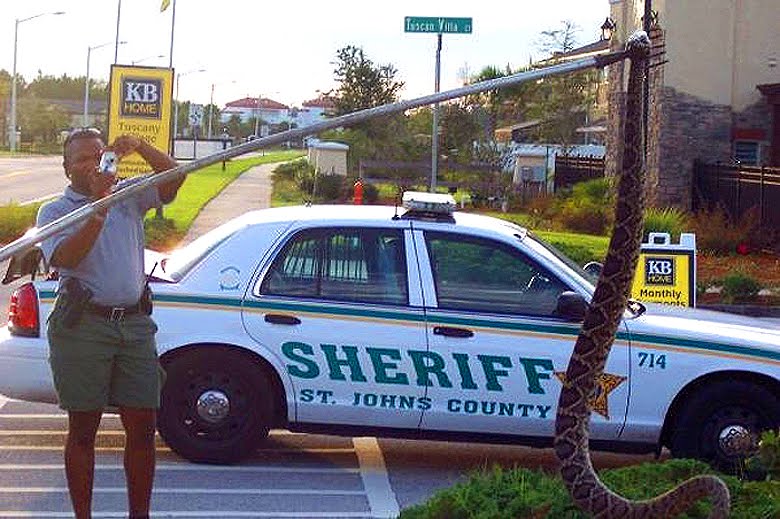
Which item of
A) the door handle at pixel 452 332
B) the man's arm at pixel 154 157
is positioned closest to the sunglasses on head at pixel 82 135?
the man's arm at pixel 154 157

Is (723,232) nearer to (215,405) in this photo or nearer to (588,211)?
(588,211)

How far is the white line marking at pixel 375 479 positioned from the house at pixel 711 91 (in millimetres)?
22501

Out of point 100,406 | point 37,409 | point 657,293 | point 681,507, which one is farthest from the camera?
point 657,293

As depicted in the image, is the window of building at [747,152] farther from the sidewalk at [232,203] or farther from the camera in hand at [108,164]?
the camera in hand at [108,164]

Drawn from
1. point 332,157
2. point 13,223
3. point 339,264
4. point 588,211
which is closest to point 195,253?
point 339,264

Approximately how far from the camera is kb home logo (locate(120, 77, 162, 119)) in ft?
81.9

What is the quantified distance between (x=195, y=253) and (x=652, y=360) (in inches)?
109


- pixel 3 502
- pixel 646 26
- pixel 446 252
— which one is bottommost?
pixel 3 502

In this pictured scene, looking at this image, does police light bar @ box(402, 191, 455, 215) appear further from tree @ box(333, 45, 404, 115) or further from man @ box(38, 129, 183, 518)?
tree @ box(333, 45, 404, 115)

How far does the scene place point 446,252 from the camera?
8.05m

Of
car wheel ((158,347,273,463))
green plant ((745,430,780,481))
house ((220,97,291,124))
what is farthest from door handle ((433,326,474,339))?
house ((220,97,291,124))

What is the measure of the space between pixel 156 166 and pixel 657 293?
7967 mm

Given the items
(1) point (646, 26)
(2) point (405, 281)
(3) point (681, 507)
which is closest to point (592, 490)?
(3) point (681, 507)

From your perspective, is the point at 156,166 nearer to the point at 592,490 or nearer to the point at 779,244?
the point at 592,490
